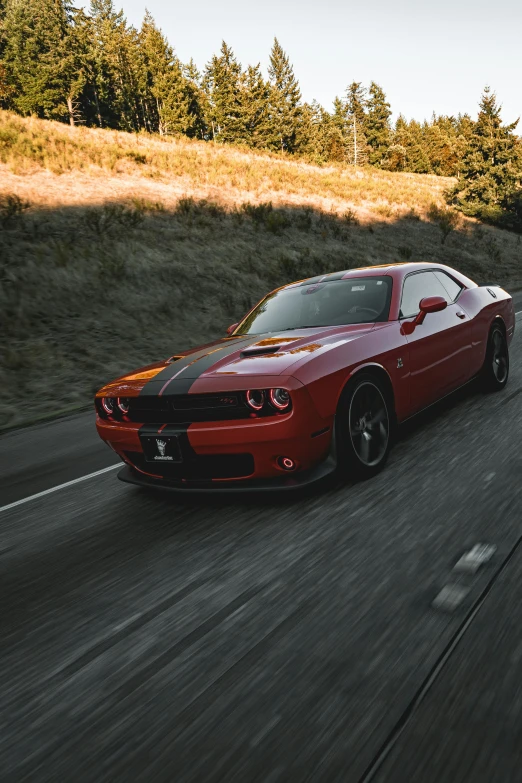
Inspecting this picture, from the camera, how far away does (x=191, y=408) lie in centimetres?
387

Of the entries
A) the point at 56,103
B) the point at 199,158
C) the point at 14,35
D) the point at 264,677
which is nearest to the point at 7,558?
the point at 264,677

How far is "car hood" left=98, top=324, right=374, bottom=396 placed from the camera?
3.94m

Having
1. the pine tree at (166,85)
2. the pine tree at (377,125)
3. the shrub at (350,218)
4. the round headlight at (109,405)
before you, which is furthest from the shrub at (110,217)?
the pine tree at (377,125)

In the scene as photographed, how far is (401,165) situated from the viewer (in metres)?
80.5

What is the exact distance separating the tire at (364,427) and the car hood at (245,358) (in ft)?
1.11

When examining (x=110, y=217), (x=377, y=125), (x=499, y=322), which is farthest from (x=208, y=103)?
(x=499, y=322)

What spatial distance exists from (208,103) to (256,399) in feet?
244

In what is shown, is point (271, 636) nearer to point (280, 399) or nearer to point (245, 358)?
point (280, 399)

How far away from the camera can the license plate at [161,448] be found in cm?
387

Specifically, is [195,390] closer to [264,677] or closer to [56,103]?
[264,677]

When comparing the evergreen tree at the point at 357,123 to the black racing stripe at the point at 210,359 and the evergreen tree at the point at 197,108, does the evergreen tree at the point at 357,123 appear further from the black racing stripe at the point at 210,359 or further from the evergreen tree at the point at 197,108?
the black racing stripe at the point at 210,359

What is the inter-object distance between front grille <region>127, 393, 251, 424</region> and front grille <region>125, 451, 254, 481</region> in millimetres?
230

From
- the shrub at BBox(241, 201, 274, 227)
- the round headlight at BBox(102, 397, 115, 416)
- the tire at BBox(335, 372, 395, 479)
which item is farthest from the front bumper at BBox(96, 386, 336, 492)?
the shrub at BBox(241, 201, 274, 227)

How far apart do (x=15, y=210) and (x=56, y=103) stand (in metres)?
44.0
